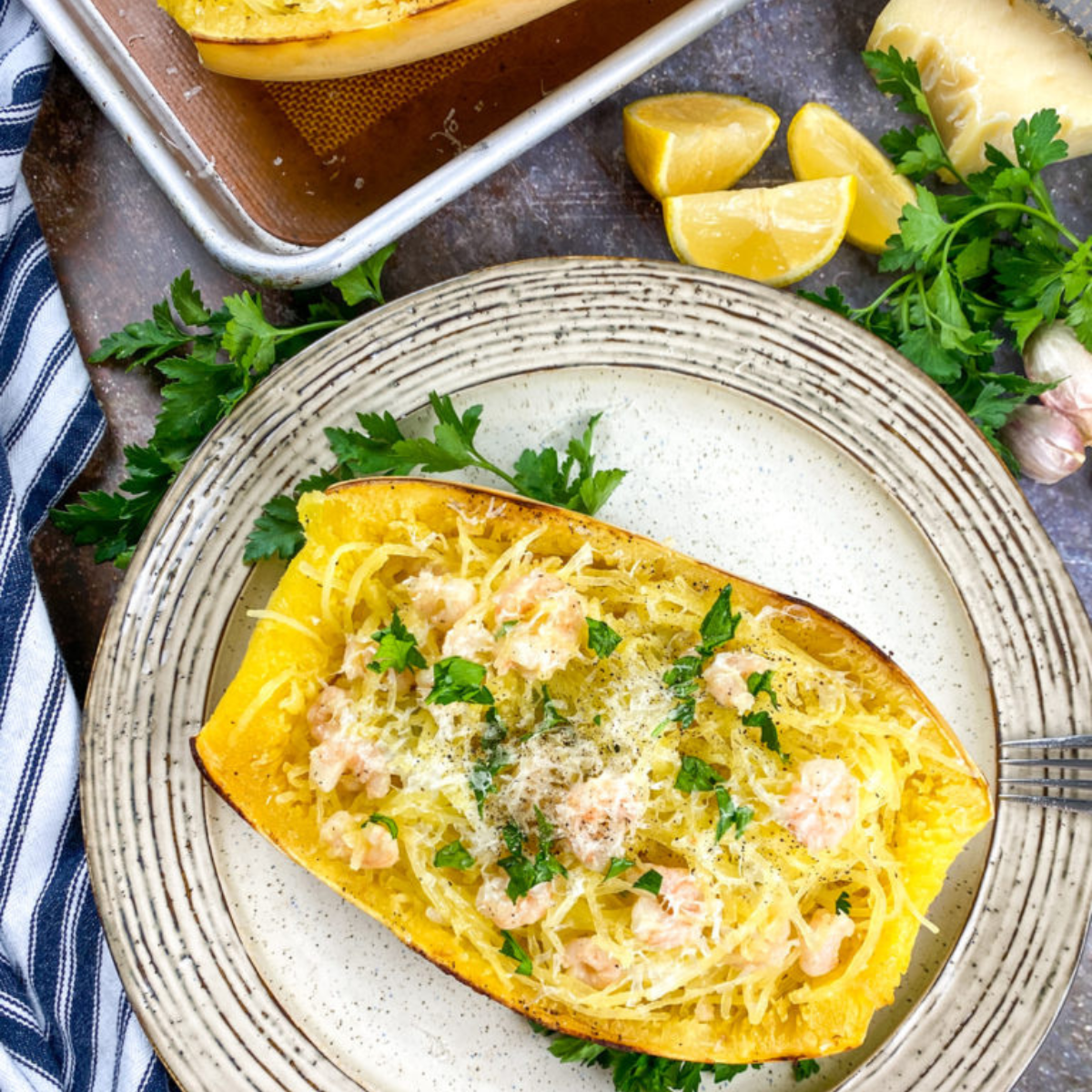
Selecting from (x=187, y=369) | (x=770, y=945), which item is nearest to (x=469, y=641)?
(x=770, y=945)

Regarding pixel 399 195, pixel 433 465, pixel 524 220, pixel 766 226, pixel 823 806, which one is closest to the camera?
pixel 823 806

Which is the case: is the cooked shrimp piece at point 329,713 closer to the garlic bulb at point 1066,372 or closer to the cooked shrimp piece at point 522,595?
the cooked shrimp piece at point 522,595

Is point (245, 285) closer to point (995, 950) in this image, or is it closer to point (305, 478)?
point (305, 478)

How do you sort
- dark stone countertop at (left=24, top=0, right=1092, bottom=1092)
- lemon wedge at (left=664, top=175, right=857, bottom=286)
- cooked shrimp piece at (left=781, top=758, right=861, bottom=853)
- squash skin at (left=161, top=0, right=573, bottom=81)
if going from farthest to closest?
dark stone countertop at (left=24, top=0, right=1092, bottom=1092)
lemon wedge at (left=664, top=175, right=857, bottom=286)
squash skin at (left=161, top=0, right=573, bottom=81)
cooked shrimp piece at (left=781, top=758, right=861, bottom=853)

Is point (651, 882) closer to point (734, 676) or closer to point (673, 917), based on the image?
point (673, 917)

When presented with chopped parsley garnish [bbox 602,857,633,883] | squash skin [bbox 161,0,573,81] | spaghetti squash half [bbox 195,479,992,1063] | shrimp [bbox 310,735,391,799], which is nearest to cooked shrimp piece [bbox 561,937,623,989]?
spaghetti squash half [bbox 195,479,992,1063]

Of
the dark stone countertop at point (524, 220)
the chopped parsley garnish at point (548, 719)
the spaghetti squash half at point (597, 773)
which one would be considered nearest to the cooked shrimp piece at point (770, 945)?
the spaghetti squash half at point (597, 773)

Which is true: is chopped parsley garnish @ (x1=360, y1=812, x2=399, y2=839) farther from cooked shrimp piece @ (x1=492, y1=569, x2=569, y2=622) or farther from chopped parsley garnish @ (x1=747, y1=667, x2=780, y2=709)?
chopped parsley garnish @ (x1=747, y1=667, x2=780, y2=709)
